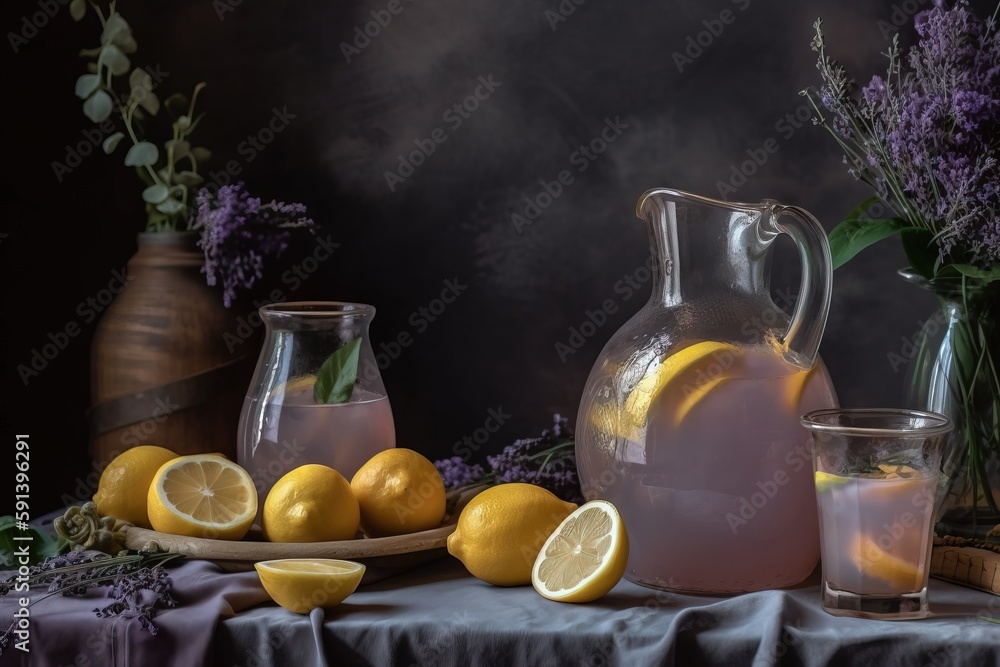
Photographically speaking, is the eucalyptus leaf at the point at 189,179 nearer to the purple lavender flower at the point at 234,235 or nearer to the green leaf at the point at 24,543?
the purple lavender flower at the point at 234,235

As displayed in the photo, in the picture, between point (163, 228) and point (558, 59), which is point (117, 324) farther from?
point (558, 59)

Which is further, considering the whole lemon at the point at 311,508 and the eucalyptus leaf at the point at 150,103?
the eucalyptus leaf at the point at 150,103

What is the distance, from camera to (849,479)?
916 millimetres

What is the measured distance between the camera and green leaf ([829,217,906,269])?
1.07 metres

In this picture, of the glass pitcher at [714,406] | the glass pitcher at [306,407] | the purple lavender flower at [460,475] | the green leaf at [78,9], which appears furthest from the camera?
the green leaf at [78,9]

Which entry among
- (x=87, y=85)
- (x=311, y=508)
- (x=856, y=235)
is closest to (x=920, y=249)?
(x=856, y=235)

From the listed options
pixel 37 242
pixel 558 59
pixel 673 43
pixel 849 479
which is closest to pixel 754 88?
pixel 673 43

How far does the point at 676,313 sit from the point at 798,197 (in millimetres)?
502

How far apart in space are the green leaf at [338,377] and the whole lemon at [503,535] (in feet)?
0.81

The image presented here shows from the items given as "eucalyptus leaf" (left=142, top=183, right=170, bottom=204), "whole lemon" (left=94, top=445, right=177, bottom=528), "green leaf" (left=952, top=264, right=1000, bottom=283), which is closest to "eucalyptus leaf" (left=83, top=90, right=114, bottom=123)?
"eucalyptus leaf" (left=142, top=183, right=170, bottom=204)

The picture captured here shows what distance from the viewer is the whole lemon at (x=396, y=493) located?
1098 mm

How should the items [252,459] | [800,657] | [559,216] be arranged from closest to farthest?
[800,657]
[252,459]
[559,216]

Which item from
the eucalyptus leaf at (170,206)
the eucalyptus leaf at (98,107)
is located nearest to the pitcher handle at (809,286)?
the eucalyptus leaf at (170,206)

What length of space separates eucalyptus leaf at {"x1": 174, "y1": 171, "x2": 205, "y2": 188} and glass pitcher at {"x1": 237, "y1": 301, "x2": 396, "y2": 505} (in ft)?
1.01
